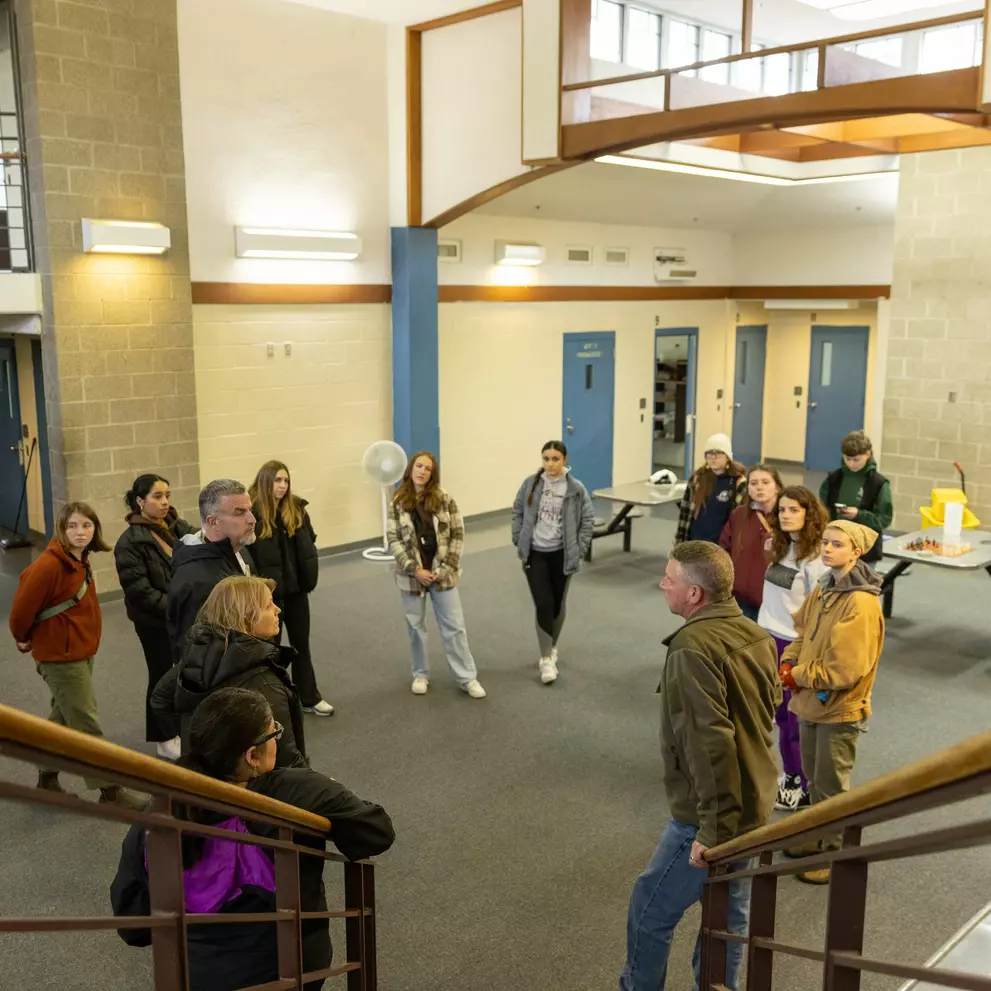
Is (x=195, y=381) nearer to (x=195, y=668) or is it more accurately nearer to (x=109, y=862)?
(x=109, y=862)

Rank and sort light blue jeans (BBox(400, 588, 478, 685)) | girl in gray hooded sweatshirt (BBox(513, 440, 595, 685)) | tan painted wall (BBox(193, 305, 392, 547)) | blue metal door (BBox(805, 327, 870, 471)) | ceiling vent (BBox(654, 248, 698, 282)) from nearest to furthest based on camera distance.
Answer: light blue jeans (BBox(400, 588, 478, 685)), girl in gray hooded sweatshirt (BBox(513, 440, 595, 685)), tan painted wall (BBox(193, 305, 392, 547)), ceiling vent (BBox(654, 248, 698, 282)), blue metal door (BBox(805, 327, 870, 471))

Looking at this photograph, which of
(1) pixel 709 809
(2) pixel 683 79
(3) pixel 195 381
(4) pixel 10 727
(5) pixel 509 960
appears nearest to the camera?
(4) pixel 10 727

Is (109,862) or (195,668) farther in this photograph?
(109,862)

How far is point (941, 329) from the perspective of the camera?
33.6 ft

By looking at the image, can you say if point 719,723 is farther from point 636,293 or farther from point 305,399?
point 636,293

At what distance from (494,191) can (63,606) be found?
19.3ft

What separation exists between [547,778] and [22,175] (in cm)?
614

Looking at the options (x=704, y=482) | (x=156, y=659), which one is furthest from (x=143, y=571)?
(x=704, y=482)

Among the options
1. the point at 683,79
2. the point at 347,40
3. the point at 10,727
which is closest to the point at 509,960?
the point at 10,727

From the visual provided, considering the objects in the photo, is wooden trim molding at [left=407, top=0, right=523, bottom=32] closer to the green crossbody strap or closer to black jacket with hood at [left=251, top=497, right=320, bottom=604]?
black jacket with hood at [left=251, top=497, right=320, bottom=604]

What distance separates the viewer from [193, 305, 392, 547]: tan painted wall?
29.5ft

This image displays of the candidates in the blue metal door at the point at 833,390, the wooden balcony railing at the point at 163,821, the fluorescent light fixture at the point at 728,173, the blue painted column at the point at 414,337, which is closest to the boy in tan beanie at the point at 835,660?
the wooden balcony railing at the point at 163,821

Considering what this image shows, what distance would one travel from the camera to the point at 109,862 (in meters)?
4.39

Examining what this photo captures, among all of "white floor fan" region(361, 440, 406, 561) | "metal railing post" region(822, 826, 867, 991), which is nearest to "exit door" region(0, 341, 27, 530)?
"white floor fan" region(361, 440, 406, 561)
